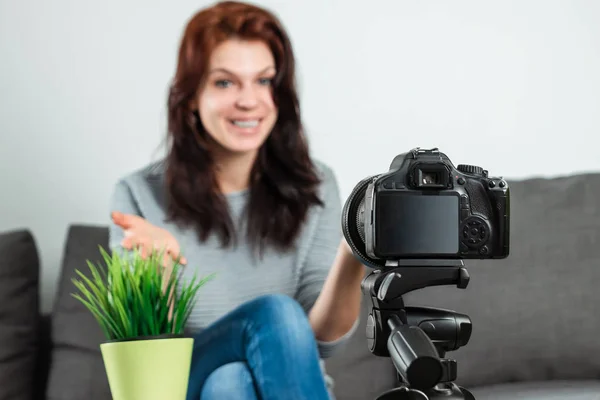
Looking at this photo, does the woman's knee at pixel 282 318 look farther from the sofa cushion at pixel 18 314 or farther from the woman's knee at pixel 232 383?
the sofa cushion at pixel 18 314

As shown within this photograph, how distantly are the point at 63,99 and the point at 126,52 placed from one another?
21 cm

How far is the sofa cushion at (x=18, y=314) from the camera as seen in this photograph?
6.38 feet

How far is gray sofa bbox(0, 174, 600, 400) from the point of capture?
6.35 feet

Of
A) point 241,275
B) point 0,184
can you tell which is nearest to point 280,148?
point 241,275

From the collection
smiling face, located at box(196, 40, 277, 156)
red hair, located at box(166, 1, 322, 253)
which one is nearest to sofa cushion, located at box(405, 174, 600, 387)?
red hair, located at box(166, 1, 322, 253)

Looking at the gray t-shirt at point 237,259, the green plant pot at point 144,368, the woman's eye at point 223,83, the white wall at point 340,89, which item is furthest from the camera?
the white wall at point 340,89

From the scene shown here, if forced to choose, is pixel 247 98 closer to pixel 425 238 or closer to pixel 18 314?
pixel 18 314

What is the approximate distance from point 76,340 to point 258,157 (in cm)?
60

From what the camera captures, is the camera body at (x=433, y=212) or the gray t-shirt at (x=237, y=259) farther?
the gray t-shirt at (x=237, y=259)

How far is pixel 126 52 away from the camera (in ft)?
7.63

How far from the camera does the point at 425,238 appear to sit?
3.23 feet

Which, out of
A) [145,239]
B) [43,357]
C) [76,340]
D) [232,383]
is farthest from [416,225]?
[43,357]

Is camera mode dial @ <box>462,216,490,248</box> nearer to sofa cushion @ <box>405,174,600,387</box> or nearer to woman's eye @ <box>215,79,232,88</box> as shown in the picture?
sofa cushion @ <box>405,174,600,387</box>

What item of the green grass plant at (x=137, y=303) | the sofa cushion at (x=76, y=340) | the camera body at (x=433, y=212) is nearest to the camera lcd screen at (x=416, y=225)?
the camera body at (x=433, y=212)
